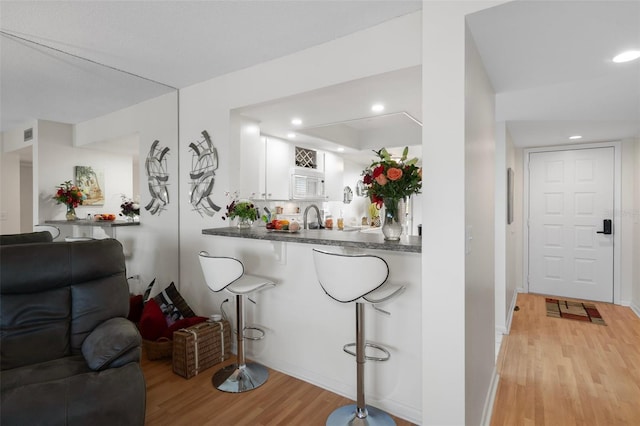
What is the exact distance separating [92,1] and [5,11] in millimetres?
543

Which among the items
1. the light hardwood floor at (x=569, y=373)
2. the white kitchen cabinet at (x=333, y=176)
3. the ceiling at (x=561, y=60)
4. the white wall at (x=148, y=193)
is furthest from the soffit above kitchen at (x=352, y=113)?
the light hardwood floor at (x=569, y=373)

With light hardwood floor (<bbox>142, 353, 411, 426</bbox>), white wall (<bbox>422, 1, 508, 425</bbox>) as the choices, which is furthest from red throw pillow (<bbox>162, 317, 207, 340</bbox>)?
white wall (<bbox>422, 1, 508, 425</bbox>)

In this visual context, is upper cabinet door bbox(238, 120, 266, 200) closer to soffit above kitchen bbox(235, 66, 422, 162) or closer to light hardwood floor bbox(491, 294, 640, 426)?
soffit above kitchen bbox(235, 66, 422, 162)

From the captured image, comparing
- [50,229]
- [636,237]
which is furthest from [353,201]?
[50,229]

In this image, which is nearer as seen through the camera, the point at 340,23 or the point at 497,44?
the point at 497,44

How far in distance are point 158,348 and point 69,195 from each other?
1.40m

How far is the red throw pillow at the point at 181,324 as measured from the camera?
287 centimetres

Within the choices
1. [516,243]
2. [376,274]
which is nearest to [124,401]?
[376,274]

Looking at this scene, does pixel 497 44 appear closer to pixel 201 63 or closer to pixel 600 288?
pixel 201 63

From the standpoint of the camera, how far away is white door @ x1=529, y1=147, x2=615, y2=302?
4.72 metres

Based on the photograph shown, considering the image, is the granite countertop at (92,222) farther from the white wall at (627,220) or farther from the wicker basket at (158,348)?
the white wall at (627,220)

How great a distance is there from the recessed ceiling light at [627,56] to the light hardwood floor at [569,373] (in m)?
2.27

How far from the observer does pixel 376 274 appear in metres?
1.78

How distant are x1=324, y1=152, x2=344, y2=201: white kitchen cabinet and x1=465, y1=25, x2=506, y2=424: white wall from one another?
2.98 meters
